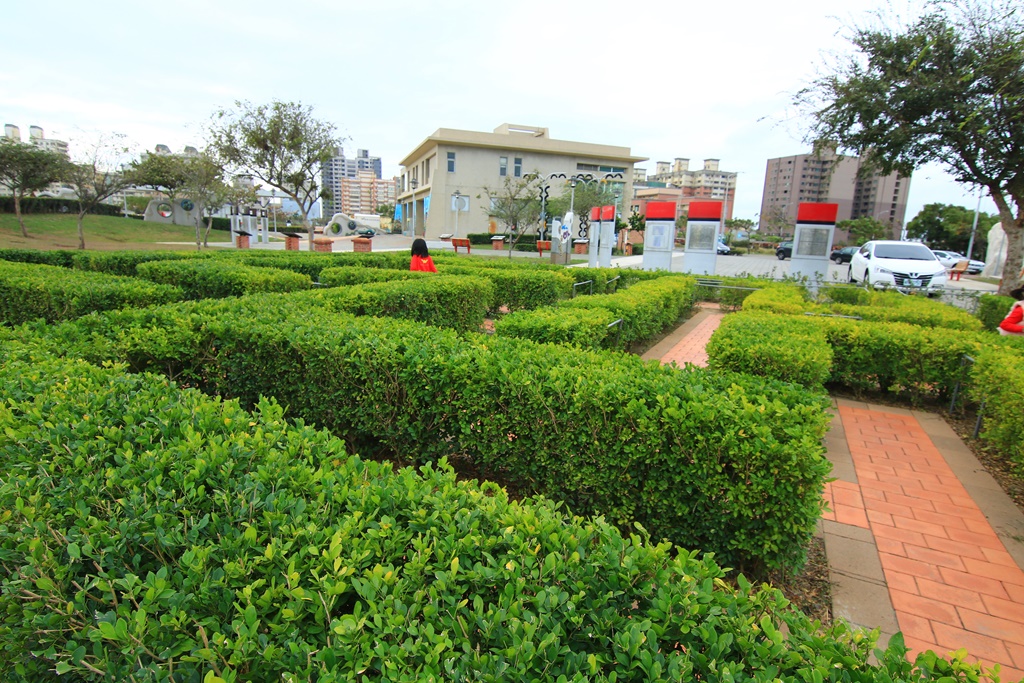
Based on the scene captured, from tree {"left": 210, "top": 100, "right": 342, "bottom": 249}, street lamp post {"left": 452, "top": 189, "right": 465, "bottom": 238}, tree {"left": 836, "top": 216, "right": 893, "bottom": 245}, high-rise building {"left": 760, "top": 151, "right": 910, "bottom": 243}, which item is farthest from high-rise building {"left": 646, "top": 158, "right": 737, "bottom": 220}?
tree {"left": 210, "top": 100, "right": 342, "bottom": 249}

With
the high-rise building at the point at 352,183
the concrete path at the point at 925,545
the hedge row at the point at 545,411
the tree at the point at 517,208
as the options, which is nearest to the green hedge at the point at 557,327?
the hedge row at the point at 545,411

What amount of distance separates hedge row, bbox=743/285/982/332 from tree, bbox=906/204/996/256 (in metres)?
42.8

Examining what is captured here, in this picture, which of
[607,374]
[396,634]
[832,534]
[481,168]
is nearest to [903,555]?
[832,534]

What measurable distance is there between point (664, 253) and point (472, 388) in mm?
18552

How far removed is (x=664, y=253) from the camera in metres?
20.6

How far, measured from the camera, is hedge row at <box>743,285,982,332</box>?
7.86 metres

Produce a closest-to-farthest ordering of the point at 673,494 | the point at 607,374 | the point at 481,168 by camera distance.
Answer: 1. the point at 673,494
2. the point at 607,374
3. the point at 481,168

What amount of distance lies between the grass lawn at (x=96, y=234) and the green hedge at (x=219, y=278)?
21267 mm

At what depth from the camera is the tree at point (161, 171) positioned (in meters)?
24.0

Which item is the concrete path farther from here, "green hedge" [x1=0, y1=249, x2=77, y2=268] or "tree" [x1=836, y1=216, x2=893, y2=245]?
"tree" [x1=836, y1=216, x2=893, y2=245]

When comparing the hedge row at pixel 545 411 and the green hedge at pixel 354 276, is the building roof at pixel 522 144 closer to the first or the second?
the green hedge at pixel 354 276

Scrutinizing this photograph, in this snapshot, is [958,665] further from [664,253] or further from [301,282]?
[664,253]

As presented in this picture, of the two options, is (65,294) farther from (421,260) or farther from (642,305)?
(642,305)

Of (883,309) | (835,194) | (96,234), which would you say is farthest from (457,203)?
(835,194)
